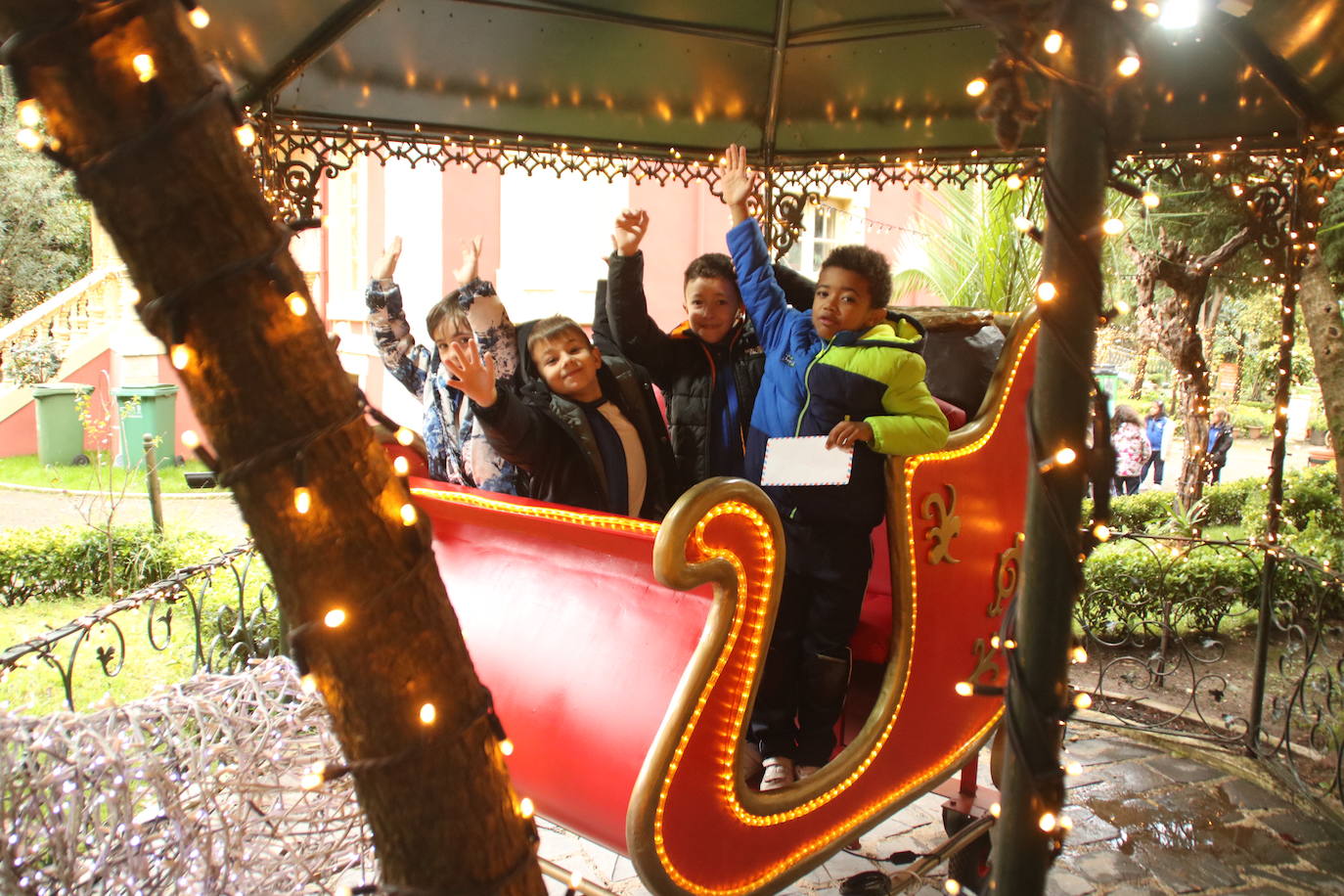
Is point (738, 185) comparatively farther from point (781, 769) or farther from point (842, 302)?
point (781, 769)

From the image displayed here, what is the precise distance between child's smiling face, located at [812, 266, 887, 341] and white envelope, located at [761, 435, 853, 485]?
361 mm

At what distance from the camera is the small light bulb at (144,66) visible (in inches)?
39.1

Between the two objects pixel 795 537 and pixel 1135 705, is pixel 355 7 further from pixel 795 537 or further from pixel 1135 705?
pixel 1135 705

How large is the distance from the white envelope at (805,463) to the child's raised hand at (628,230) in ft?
2.82

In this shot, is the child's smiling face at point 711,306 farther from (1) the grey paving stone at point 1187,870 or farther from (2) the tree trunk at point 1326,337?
(2) the tree trunk at point 1326,337

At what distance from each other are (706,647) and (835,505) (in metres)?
0.74

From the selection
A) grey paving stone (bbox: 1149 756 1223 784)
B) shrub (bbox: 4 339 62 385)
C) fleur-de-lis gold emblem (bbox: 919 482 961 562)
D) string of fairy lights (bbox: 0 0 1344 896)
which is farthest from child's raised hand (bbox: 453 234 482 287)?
shrub (bbox: 4 339 62 385)

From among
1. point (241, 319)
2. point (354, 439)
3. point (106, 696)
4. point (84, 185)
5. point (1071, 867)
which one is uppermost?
point (84, 185)

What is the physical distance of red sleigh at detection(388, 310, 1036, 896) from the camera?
1836 mm

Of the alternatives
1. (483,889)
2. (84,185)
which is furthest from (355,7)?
(483,889)

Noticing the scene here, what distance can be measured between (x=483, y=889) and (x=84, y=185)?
0.92m

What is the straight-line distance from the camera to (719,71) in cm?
405

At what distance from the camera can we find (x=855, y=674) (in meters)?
2.77

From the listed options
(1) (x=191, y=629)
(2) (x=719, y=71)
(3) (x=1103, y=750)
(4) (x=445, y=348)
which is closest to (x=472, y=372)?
(4) (x=445, y=348)
